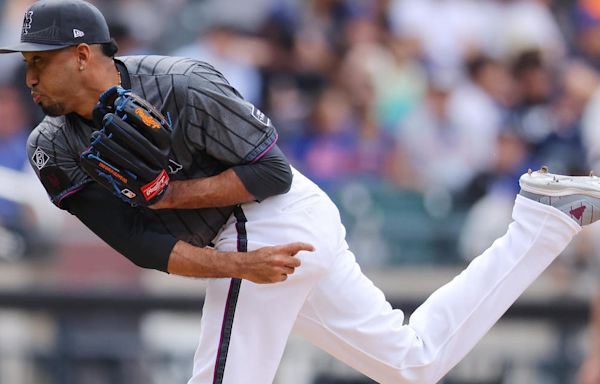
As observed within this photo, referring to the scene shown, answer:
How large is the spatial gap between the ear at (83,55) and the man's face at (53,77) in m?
0.01

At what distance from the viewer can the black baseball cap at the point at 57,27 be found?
4094 millimetres

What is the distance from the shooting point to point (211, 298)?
4.45 meters

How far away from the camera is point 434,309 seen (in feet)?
15.2

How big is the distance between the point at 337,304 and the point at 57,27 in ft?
4.68

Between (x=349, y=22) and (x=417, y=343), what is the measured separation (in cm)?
535

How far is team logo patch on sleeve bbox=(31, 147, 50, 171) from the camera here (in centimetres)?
432

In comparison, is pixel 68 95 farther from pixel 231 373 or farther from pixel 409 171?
pixel 409 171

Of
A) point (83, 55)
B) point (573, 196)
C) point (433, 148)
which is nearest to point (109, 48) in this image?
point (83, 55)

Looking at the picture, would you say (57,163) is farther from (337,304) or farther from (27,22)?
(337,304)

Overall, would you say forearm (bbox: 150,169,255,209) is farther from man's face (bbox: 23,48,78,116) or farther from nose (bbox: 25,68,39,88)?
nose (bbox: 25,68,39,88)

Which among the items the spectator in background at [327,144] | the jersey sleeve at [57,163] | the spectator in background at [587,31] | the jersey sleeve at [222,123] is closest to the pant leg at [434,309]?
the jersey sleeve at [222,123]

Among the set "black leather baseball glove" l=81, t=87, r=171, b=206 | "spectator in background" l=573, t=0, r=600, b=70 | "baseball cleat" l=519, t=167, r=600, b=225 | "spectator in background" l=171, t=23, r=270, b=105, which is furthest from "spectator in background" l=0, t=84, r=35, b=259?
"spectator in background" l=573, t=0, r=600, b=70

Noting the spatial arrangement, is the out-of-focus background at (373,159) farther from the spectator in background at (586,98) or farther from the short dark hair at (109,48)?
the short dark hair at (109,48)

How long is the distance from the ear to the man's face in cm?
1
